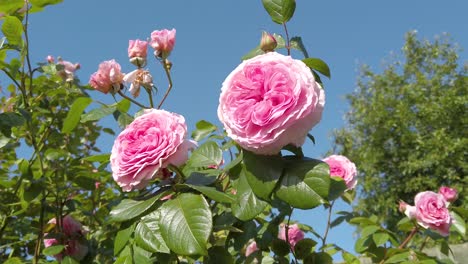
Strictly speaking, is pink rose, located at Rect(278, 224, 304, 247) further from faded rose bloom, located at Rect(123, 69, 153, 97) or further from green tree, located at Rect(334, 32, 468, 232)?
green tree, located at Rect(334, 32, 468, 232)

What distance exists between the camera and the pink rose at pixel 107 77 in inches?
47.8

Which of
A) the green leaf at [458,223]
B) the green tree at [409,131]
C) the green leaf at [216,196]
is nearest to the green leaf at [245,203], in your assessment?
the green leaf at [216,196]

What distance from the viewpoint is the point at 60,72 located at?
2076 millimetres

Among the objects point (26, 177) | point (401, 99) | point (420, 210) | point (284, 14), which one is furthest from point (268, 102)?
point (401, 99)

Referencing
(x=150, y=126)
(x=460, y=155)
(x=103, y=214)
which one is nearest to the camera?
(x=150, y=126)

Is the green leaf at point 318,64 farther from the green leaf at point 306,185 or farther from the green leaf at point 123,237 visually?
the green leaf at point 123,237

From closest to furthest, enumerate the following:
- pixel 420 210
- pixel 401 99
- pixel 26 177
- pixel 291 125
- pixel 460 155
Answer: pixel 291 125 < pixel 26 177 < pixel 420 210 < pixel 460 155 < pixel 401 99

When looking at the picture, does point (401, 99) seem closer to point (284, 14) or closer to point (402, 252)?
point (402, 252)

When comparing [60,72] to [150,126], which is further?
[60,72]

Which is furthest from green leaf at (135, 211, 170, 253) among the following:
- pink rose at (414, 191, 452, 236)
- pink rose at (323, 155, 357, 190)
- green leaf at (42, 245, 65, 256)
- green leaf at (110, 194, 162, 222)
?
pink rose at (414, 191, 452, 236)

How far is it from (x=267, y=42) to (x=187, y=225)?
40 centimetres

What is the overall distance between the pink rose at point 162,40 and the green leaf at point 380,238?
1080mm

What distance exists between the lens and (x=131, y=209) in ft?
3.26

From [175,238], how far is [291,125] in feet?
0.93
